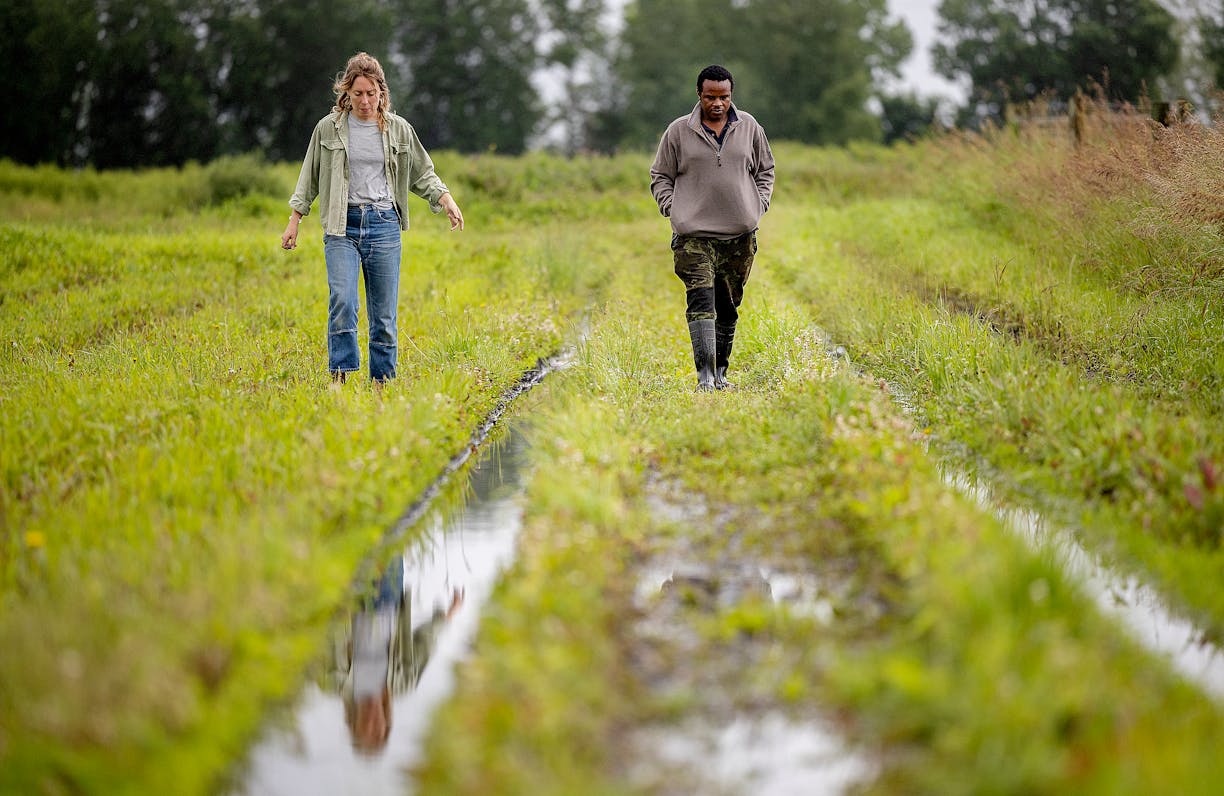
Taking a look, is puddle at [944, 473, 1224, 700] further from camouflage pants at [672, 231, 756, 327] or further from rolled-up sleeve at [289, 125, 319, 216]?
rolled-up sleeve at [289, 125, 319, 216]

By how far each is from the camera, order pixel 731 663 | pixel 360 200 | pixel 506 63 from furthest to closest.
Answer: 1. pixel 506 63
2. pixel 360 200
3. pixel 731 663

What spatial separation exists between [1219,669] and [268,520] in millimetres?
3766

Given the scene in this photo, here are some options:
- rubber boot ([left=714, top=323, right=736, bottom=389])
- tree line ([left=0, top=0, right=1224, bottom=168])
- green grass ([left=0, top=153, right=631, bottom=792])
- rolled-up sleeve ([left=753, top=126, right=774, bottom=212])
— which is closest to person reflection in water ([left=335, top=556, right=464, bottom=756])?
green grass ([left=0, top=153, right=631, bottom=792])

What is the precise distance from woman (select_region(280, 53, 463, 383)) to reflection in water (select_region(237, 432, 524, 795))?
2413mm

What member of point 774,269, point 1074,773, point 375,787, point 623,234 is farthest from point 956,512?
point 623,234

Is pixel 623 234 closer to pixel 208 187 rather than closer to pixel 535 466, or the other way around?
pixel 208 187

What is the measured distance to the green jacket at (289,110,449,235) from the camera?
7.82 m

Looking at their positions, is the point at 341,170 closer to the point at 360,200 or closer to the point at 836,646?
the point at 360,200

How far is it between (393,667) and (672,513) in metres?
1.84

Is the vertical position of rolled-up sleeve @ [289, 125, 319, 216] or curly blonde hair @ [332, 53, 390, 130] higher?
curly blonde hair @ [332, 53, 390, 130]

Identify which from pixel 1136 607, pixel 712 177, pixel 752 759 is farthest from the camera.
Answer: pixel 712 177

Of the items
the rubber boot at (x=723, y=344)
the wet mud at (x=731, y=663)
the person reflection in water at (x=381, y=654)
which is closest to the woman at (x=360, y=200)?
the rubber boot at (x=723, y=344)

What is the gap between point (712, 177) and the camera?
326 inches

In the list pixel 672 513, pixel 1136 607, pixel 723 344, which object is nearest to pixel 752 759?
pixel 1136 607
